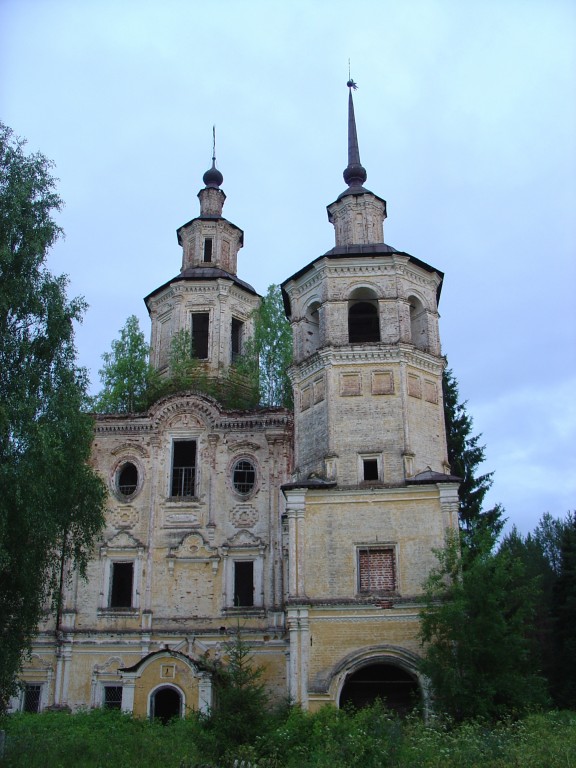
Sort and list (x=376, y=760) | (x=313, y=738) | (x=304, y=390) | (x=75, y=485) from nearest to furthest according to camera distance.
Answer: (x=376, y=760)
(x=313, y=738)
(x=75, y=485)
(x=304, y=390)

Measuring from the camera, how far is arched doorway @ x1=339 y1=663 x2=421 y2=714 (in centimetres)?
1770

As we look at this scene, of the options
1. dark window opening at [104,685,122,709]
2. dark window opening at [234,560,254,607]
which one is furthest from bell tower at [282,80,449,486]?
dark window opening at [104,685,122,709]

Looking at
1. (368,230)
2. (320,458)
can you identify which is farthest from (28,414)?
(368,230)

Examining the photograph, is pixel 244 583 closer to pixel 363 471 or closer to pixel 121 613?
pixel 121 613

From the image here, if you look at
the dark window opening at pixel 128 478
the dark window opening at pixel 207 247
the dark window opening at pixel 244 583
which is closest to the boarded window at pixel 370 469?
the dark window opening at pixel 244 583

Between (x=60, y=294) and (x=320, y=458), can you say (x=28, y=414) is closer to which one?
(x=60, y=294)

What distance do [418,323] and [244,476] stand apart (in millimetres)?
6383

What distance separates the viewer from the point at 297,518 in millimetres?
18141

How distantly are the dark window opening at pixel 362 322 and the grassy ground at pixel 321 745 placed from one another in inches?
383

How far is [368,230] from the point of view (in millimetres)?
22484

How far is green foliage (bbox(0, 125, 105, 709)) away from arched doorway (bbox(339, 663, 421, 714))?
695 centimetres

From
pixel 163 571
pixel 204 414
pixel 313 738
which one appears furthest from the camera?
pixel 204 414

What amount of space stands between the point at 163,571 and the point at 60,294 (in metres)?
9.80

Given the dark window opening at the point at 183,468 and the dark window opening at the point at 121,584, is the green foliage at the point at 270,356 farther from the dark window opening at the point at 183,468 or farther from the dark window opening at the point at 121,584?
the dark window opening at the point at 121,584
